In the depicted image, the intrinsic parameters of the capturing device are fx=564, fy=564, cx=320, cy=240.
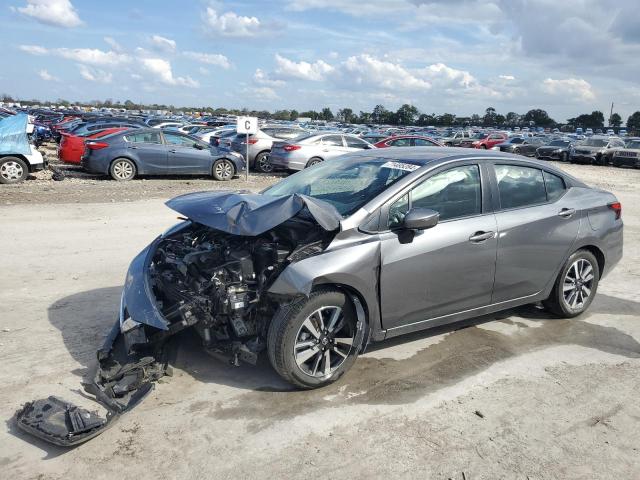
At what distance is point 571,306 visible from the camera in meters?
5.67

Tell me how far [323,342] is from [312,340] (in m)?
0.09

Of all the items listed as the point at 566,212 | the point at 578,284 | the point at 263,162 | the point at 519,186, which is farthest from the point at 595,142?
the point at 519,186

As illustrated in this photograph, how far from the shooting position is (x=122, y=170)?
16484 mm

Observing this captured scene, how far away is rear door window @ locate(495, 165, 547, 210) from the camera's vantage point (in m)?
5.10

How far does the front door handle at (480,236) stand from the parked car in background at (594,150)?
30.7m

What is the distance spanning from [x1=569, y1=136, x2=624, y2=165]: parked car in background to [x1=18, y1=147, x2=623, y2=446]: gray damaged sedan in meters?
29.8

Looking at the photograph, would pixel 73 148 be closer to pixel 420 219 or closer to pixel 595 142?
A: pixel 420 219

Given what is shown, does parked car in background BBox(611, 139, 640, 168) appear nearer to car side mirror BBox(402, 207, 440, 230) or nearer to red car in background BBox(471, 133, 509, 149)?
red car in background BBox(471, 133, 509, 149)

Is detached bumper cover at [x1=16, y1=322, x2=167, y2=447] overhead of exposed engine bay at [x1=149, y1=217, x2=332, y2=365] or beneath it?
beneath

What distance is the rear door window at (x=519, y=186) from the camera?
5102 millimetres

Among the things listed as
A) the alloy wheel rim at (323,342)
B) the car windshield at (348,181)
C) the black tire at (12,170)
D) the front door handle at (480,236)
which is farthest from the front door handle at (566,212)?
the black tire at (12,170)

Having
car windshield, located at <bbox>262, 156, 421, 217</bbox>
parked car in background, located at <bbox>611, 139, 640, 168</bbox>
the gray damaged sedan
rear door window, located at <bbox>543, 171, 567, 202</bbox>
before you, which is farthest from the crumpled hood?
parked car in background, located at <bbox>611, 139, 640, 168</bbox>

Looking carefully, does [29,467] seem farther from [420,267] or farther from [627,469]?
[627,469]

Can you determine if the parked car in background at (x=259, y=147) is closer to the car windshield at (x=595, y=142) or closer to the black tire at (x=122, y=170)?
the black tire at (x=122, y=170)
